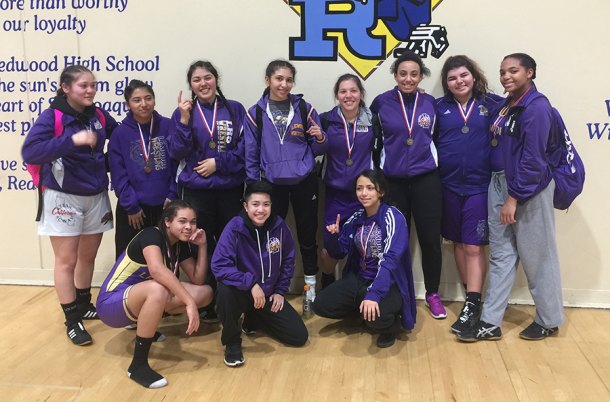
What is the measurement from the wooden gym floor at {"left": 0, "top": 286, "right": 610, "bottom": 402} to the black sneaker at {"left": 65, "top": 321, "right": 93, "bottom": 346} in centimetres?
4

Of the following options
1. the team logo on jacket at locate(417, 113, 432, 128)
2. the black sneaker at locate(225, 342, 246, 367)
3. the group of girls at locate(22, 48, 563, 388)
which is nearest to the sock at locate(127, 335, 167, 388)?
the group of girls at locate(22, 48, 563, 388)

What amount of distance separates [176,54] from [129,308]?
177cm

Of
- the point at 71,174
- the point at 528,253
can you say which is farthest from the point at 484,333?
the point at 71,174

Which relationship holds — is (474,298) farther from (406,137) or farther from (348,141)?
(348,141)

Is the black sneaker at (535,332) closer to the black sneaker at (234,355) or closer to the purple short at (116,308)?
the black sneaker at (234,355)

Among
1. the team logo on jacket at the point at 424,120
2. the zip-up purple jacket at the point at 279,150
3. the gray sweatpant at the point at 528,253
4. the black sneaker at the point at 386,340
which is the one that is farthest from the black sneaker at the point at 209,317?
the team logo on jacket at the point at 424,120

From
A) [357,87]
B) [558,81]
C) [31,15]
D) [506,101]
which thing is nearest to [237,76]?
[357,87]

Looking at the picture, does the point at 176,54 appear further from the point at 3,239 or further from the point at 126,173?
the point at 3,239

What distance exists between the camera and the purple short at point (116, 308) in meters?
2.52

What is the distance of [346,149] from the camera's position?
2998 mm

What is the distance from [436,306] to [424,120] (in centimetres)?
115

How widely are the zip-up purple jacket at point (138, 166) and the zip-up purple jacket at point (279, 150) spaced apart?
1.60 feet

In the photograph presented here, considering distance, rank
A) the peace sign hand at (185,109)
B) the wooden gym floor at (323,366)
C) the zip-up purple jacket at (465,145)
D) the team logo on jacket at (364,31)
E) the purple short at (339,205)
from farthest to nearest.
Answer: the team logo on jacket at (364,31), the purple short at (339,205), the zip-up purple jacket at (465,145), the peace sign hand at (185,109), the wooden gym floor at (323,366)

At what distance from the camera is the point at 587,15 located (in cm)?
307
